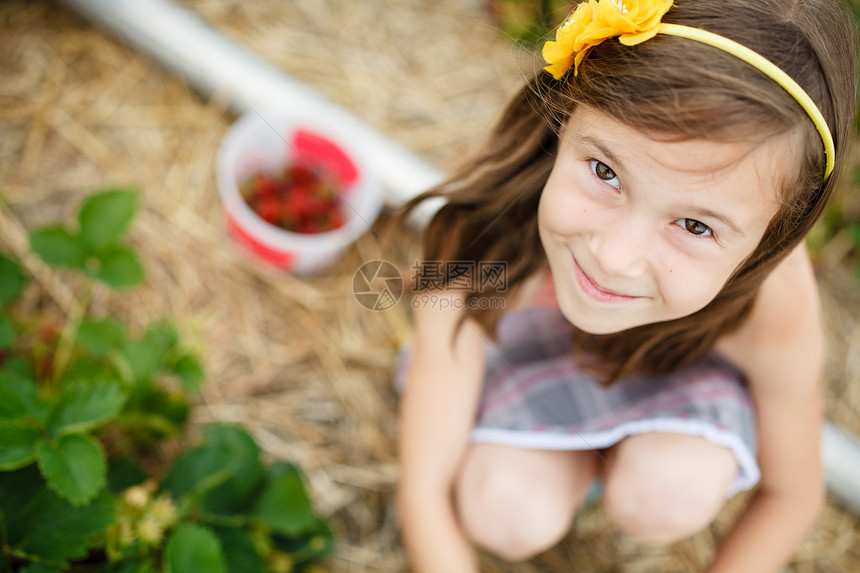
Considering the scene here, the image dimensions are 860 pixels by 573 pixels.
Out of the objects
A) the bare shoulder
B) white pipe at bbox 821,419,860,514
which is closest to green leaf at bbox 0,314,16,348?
the bare shoulder

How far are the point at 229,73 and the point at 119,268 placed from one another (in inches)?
24.9

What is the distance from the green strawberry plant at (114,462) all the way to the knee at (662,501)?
19.1 inches

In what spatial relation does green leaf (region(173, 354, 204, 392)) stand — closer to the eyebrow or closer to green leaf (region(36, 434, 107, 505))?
green leaf (region(36, 434, 107, 505))

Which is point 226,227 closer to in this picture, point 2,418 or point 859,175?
point 2,418

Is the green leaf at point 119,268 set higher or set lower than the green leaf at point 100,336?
higher

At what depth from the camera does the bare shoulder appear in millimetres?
914

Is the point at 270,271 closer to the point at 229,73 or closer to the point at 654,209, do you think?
the point at 229,73

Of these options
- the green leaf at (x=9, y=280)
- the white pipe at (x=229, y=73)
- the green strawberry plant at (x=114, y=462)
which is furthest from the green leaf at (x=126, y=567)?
the white pipe at (x=229, y=73)

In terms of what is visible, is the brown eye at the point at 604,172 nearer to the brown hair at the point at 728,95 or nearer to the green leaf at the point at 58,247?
the brown hair at the point at 728,95

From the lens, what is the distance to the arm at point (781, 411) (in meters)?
0.93

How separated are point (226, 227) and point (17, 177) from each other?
0.44 meters

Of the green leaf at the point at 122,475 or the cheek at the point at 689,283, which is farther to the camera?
the green leaf at the point at 122,475

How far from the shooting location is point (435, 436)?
3.51ft

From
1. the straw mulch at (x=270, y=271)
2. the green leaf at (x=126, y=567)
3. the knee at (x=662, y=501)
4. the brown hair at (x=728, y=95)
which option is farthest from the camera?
the straw mulch at (x=270, y=271)
